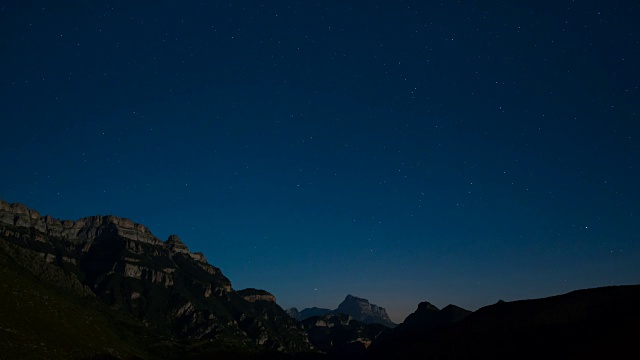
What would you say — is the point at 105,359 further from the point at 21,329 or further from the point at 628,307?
the point at 628,307

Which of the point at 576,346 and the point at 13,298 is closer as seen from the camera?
the point at 576,346

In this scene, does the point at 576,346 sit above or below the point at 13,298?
below

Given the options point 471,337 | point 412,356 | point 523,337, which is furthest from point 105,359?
point 523,337

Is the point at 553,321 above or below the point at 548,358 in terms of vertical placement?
above

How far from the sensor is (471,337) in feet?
627

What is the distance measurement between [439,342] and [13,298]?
178780 mm

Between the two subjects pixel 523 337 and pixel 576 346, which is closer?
pixel 576 346

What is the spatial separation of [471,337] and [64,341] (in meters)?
161

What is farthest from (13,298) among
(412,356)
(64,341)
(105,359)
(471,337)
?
(471,337)

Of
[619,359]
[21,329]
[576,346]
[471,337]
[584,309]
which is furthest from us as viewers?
[471,337]

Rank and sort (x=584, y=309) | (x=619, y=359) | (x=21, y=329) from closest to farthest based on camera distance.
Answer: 1. (x=619, y=359)
2. (x=21, y=329)
3. (x=584, y=309)

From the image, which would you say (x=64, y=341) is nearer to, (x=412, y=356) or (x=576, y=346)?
(x=412, y=356)

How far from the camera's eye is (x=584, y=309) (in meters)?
→ 179

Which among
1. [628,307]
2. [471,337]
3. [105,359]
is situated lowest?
[105,359]
